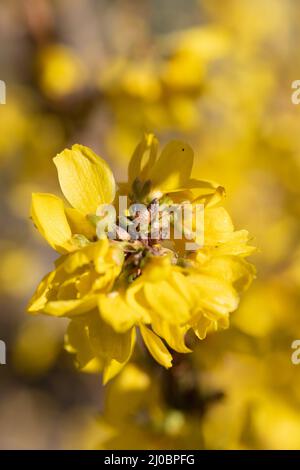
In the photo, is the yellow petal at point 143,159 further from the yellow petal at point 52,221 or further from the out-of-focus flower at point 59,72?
the out-of-focus flower at point 59,72

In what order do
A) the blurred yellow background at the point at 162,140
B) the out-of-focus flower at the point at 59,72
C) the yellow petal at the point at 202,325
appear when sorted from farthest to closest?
the out-of-focus flower at the point at 59,72 → the blurred yellow background at the point at 162,140 → the yellow petal at the point at 202,325

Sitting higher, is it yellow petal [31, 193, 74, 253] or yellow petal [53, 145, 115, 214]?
yellow petal [53, 145, 115, 214]

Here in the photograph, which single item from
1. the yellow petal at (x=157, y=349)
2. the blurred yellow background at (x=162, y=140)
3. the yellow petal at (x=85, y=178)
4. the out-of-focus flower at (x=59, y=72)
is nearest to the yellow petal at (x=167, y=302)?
the yellow petal at (x=157, y=349)

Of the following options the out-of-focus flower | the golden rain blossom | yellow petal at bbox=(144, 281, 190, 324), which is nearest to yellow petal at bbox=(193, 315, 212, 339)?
the golden rain blossom

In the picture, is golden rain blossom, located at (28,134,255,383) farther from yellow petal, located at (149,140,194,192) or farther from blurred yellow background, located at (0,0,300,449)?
blurred yellow background, located at (0,0,300,449)

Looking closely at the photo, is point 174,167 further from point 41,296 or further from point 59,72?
point 59,72
